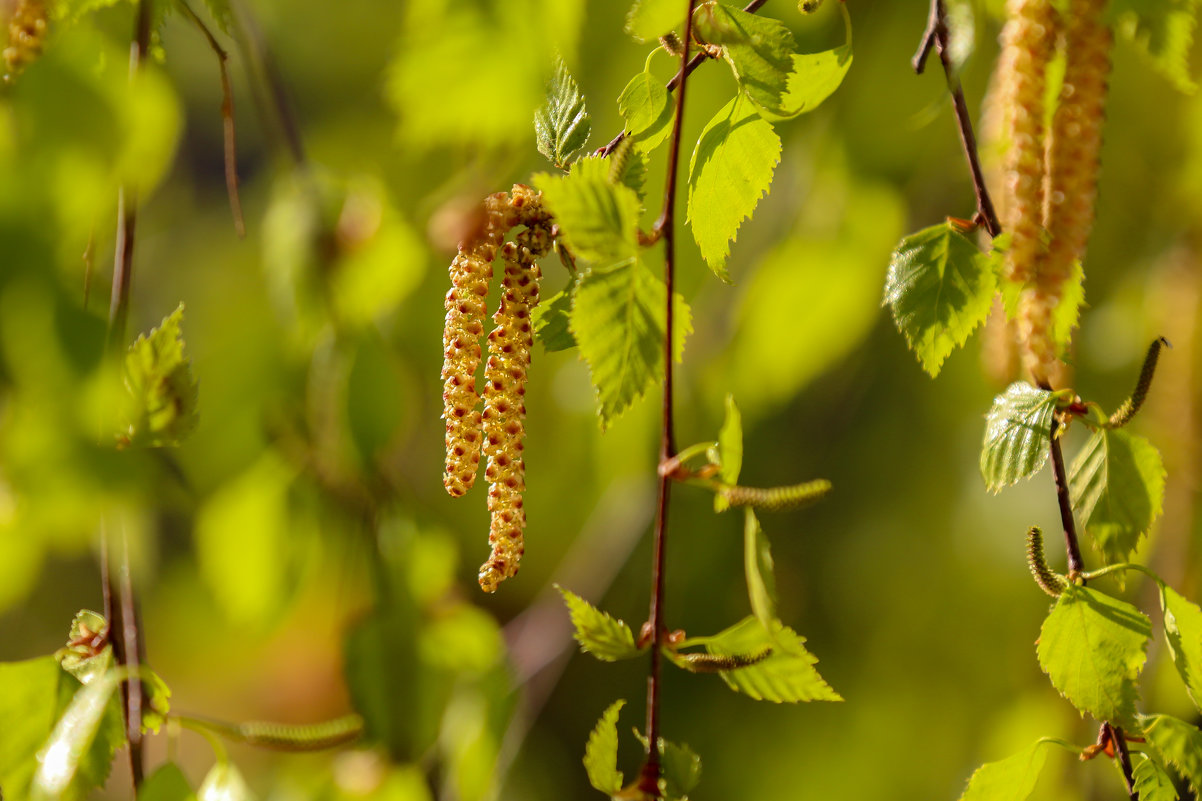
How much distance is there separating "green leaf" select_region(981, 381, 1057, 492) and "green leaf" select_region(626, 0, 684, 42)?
240mm

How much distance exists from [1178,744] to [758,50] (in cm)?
40

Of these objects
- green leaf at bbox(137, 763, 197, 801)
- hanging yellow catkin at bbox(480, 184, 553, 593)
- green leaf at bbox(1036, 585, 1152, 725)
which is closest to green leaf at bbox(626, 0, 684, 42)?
hanging yellow catkin at bbox(480, 184, 553, 593)

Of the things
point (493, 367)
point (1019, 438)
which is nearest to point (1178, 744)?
point (1019, 438)

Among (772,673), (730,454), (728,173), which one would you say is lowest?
(772,673)

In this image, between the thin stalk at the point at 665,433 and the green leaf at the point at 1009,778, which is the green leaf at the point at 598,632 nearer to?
the thin stalk at the point at 665,433

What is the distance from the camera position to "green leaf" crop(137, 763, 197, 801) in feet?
1.72

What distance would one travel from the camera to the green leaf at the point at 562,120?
1.59 feet

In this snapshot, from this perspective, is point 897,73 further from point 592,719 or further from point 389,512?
point 592,719

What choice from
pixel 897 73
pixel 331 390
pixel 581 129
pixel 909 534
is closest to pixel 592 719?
pixel 909 534

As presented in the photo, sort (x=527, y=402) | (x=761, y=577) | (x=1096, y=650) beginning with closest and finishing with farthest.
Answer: (x=761, y=577), (x=1096, y=650), (x=527, y=402)

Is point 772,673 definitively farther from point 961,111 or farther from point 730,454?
point 961,111

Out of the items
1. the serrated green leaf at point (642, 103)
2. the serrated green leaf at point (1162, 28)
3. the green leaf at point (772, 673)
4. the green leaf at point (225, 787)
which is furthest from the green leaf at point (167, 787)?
the serrated green leaf at point (1162, 28)

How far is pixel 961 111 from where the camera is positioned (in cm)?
50

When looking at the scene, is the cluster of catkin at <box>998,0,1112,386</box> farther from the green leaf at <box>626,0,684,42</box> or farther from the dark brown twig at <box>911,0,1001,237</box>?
the green leaf at <box>626,0,684,42</box>
